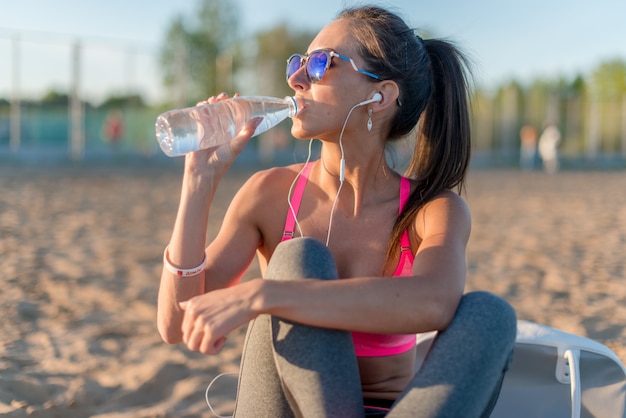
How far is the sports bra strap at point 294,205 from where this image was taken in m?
2.13

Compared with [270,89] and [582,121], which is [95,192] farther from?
[582,121]

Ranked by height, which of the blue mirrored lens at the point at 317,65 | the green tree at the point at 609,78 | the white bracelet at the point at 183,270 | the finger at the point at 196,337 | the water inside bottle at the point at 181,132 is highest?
the green tree at the point at 609,78

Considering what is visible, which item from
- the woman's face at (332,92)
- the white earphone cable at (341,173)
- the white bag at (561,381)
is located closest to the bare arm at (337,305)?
the white earphone cable at (341,173)

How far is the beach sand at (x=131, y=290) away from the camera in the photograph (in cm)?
302

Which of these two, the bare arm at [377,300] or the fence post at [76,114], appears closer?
the bare arm at [377,300]

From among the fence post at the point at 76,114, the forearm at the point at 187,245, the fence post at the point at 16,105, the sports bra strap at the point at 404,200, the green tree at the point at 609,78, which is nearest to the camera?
the forearm at the point at 187,245

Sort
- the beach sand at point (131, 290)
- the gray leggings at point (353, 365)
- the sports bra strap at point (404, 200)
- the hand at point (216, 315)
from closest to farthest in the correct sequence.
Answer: the gray leggings at point (353, 365) < the hand at point (216, 315) < the sports bra strap at point (404, 200) < the beach sand at point (131, 290)

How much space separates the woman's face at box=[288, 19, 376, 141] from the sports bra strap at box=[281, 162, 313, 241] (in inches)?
6.7

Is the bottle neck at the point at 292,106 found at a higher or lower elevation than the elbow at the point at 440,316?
higher

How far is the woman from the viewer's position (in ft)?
5.33

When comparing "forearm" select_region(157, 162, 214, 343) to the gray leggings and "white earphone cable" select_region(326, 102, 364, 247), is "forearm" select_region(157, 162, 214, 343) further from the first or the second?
"white earphone cable" select_region(326, 102, 364, 247)

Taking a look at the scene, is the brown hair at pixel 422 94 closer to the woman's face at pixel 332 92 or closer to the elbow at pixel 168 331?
the woman's face at pixel 332 92

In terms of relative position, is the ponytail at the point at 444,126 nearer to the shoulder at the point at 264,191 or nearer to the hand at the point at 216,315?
the shoulder at the point at 264,191

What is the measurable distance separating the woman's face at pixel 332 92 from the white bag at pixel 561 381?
122 cm
